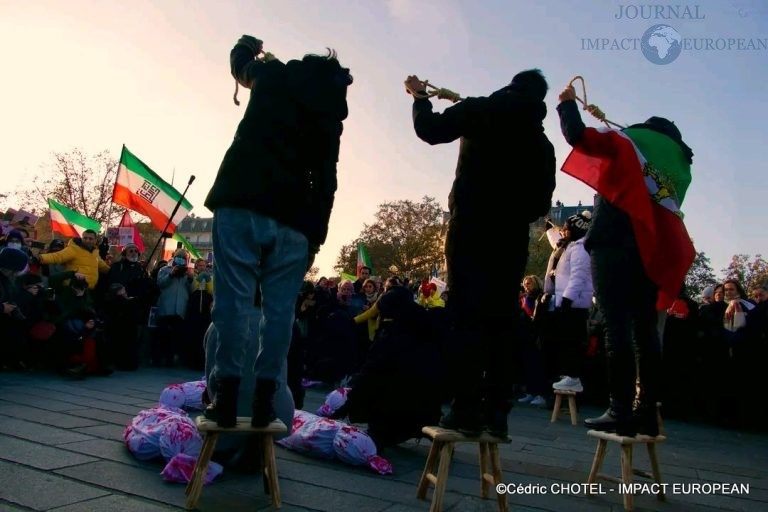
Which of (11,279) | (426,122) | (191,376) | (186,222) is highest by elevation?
(186,222)

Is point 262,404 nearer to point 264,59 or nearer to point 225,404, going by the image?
point 225,404

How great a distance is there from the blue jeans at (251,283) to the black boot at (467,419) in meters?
0.91

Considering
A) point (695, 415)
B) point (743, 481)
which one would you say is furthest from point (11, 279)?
point (695, 415)

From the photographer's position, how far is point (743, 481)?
464 centimetres

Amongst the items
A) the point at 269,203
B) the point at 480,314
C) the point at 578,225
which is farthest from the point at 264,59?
the point at 578,225

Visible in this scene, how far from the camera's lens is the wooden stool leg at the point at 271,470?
2.88 meters

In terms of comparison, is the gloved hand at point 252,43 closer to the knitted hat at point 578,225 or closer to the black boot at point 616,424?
the black boot at point 616,424

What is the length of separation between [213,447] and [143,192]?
484 inches

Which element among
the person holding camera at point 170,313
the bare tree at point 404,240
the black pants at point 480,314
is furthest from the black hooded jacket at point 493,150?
the bare tree at point 404,240

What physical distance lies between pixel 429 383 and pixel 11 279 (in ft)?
22.4

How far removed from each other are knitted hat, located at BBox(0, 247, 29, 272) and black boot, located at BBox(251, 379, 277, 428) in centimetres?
729

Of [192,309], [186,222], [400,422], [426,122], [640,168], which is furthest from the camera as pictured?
[186,222]

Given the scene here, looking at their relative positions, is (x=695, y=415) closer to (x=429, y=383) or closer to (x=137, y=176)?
(x=429, y=383)

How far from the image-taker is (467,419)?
3.06m
